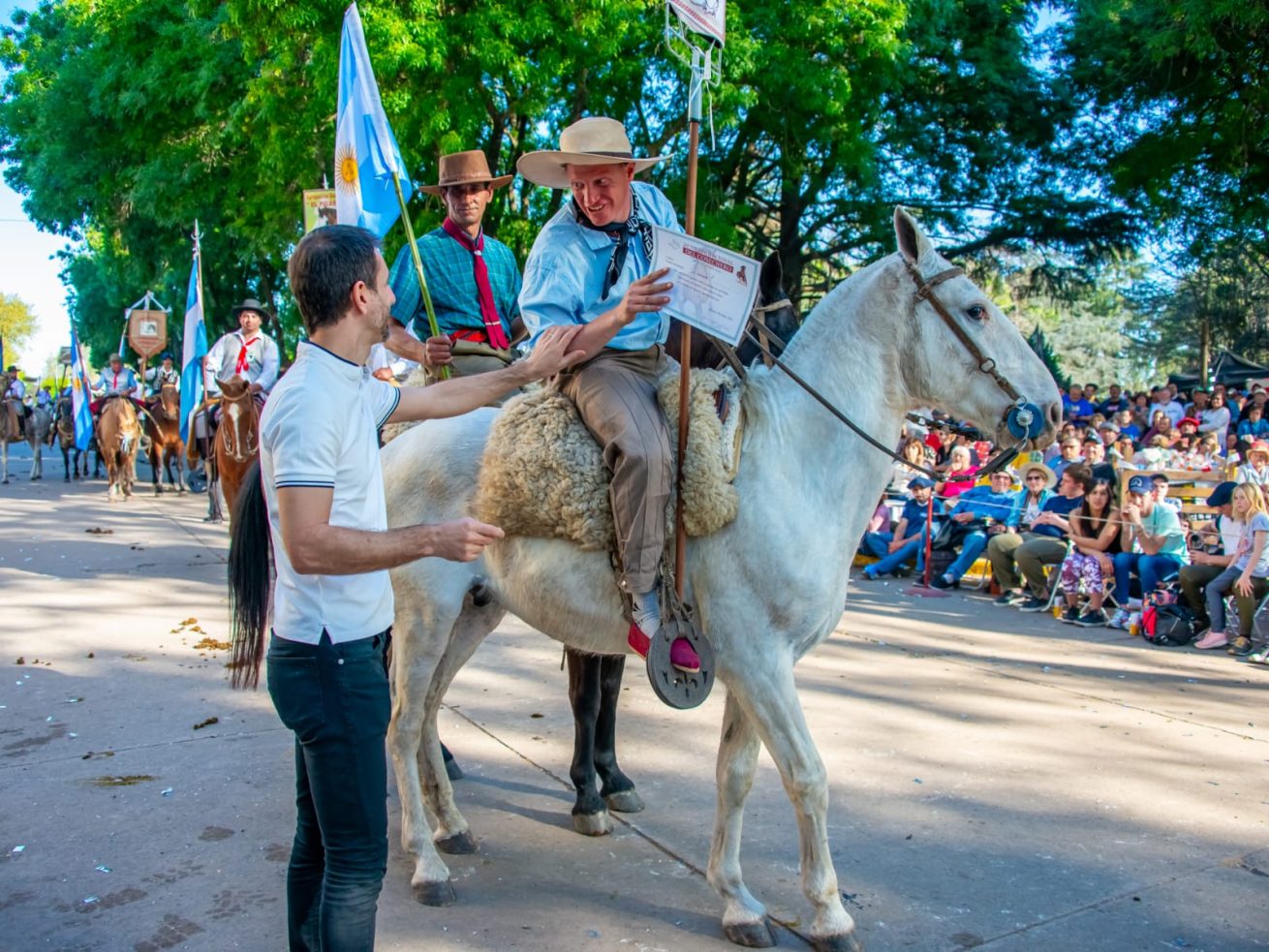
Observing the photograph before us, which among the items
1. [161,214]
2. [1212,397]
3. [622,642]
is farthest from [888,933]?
[161,214]

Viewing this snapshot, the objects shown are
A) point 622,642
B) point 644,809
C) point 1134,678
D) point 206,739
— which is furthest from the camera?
point 1134,678

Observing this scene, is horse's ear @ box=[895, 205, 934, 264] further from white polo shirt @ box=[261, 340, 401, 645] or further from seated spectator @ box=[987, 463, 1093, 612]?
seated spectator @ box=[987, 463, 1093, 612]

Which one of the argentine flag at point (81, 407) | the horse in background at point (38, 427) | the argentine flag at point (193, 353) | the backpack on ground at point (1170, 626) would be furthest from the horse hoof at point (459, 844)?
the horse in background at point (38, 427)

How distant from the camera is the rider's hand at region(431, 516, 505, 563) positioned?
2426 mm

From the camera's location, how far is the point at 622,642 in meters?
3.86

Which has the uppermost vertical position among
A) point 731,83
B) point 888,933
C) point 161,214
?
point 731,83

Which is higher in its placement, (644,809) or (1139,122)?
(1139,122)

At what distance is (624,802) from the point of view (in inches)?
182

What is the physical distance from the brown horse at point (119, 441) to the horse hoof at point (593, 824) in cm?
1621

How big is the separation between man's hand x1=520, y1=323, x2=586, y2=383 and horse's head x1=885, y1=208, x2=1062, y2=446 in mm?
1195

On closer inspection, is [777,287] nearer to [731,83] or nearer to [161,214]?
[731,83]

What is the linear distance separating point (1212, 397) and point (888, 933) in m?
15.5

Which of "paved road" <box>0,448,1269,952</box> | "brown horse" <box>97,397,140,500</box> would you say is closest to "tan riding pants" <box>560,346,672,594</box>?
"paved road" <box>0,448,1269,952</box>

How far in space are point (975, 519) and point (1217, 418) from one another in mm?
6729
